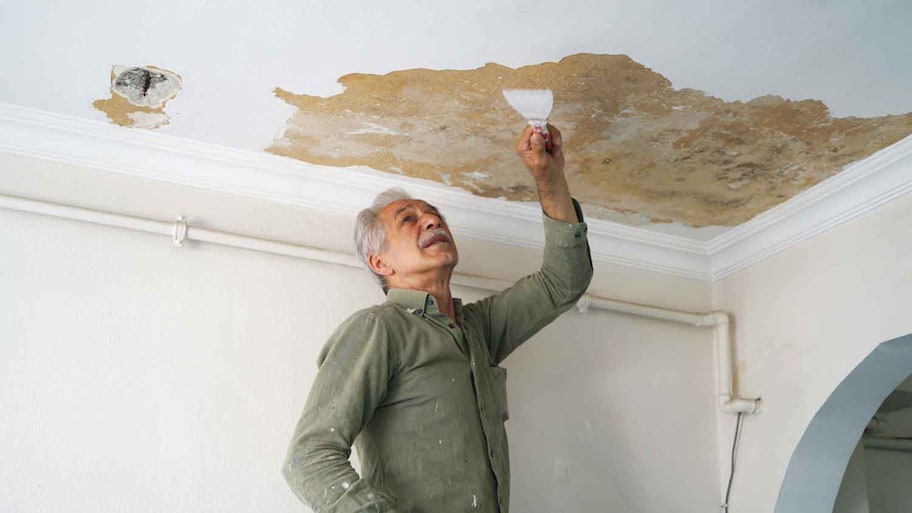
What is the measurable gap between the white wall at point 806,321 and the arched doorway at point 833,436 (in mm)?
26

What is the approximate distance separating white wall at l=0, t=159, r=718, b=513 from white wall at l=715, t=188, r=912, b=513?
0.25 meters

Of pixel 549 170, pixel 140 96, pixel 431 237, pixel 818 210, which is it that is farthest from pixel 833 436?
pixel 140 96

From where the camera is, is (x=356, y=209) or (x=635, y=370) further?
(x=635, y=370)

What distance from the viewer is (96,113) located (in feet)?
7.20

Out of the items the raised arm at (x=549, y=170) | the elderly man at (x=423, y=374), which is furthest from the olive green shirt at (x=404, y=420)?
the raised arm at (x=549, y=170)

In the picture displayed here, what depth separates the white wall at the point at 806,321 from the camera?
2.18 metres

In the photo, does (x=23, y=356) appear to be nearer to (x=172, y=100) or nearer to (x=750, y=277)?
(x=172, y=100)

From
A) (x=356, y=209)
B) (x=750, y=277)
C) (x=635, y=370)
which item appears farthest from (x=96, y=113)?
(x=750, y=277)

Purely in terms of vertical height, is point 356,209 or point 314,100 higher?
point 314,100

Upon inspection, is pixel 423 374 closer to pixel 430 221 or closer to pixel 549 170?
pixel 430 221

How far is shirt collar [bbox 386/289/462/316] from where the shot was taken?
1880 millimetres

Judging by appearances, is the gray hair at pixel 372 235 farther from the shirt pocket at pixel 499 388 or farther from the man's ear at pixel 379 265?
the shirt pocket at pixel 499 388

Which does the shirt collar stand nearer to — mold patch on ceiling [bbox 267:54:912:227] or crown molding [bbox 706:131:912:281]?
mold patch on ceiling [bbox 267:54:912:227]

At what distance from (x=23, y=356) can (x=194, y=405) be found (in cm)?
42
